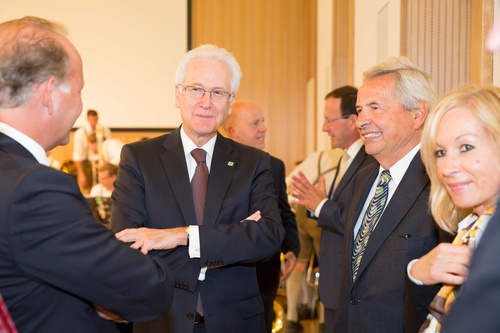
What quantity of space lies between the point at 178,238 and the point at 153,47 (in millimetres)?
11884

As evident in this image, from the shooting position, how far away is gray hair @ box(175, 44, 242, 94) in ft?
8.21

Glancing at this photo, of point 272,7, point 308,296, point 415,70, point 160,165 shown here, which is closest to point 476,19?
point 415,70

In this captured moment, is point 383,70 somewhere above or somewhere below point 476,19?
below

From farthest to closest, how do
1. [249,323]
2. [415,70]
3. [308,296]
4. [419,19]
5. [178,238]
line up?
[308,296] < [419,19] < [415,70] < [249,323] < [178,238]

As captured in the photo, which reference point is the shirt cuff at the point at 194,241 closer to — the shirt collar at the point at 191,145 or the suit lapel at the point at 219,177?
the suit lapel at the point at 219,177

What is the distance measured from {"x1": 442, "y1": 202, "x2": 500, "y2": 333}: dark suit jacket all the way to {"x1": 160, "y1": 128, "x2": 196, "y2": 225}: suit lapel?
63.6 inches

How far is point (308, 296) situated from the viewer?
264 inches

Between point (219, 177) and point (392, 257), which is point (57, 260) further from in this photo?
point (392, 257)

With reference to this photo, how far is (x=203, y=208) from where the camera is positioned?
2.39 metres

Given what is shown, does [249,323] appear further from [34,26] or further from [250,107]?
[250,107]

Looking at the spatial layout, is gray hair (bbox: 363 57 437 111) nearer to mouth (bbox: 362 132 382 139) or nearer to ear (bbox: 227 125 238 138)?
mouth (bbox: 362 132 382 139)

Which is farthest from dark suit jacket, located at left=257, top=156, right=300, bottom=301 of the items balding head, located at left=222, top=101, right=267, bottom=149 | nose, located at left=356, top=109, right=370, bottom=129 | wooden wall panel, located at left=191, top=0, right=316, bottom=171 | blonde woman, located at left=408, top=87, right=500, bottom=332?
wooden wall panel, located at left=191, top=0, right=316, bottom=171

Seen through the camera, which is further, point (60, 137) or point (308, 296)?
point (308, 296)

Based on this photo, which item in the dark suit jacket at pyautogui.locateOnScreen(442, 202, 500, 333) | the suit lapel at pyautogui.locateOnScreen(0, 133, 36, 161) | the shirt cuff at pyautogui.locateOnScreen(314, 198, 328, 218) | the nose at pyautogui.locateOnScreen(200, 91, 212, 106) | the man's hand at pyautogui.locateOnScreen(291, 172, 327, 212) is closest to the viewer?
the dark suit jacket at pyautogui.locateOnScreen(442, 202, 500, 333)
